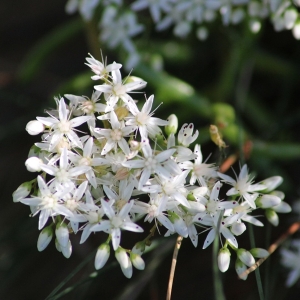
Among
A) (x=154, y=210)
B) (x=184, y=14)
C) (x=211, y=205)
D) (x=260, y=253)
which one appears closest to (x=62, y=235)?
(x=154, y=210)

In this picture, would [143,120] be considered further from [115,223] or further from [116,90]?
[115,223]

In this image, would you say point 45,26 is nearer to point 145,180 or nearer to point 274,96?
point 274,96

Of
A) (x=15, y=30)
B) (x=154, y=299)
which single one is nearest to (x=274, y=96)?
(x=154, y=299)

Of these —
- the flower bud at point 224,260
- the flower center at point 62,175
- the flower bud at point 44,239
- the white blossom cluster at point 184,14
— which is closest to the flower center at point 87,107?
the flower center at point 62,175

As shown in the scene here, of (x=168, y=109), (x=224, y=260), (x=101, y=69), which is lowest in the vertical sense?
(x=168, y=109)

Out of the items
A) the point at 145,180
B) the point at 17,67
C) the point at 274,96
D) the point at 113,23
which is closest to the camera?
the point at 145,180

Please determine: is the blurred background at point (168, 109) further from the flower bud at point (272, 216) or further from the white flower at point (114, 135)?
the white flower at point (114, 135)
